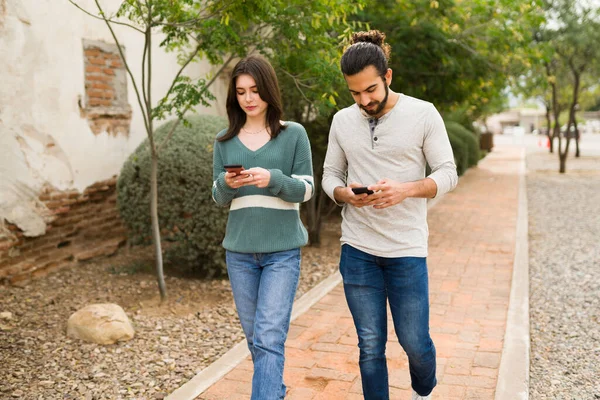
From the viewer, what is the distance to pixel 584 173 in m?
20.7

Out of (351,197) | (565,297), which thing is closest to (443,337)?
(565,297)

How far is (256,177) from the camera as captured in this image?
2941mm

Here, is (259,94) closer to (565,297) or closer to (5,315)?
(5,315)

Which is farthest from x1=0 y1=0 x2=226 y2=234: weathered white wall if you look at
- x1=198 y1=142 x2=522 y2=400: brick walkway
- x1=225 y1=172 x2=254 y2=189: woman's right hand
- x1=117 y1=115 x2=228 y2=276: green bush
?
x1=225 y1=172 x2=254 y2=189: woman's right hand

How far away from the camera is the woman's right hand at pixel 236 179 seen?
9.60 ft

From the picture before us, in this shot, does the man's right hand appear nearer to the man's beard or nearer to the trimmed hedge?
the man's beard

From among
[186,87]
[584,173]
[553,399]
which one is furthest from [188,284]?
[584,173]

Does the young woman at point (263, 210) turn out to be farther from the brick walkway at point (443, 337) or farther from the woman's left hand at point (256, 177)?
the brick walkway at point (443, 337)

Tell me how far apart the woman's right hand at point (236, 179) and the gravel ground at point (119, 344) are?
1761mm

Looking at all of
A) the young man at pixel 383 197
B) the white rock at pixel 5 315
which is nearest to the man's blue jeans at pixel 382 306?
the young man at pixel 383 197

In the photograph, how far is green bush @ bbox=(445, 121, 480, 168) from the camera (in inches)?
774

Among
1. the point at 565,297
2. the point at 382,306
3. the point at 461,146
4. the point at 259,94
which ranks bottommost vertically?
the point at 565,297

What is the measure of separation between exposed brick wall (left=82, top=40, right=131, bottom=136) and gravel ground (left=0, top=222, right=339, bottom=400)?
68.3 inches

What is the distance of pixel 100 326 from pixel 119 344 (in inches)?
8.0
